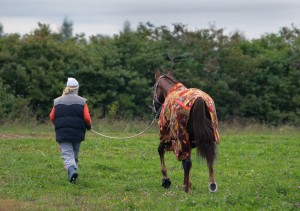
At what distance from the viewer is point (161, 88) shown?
1379 cm

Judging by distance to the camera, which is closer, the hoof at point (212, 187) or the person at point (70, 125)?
the hoof at point (212, 187)

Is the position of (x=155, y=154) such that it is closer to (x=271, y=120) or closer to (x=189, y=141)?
(x=189, y=141)

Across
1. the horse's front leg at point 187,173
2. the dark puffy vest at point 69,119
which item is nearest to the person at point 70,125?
the dark puffy vest at point 69,119

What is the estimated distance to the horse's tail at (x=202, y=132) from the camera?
11711 mm

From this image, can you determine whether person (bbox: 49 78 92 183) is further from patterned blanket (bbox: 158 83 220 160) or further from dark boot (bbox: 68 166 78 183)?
patterned blanket (bbox: 158 83 220 160)

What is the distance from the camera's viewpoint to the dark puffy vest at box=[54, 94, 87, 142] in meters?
12.9

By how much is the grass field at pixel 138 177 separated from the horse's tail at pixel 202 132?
361mm

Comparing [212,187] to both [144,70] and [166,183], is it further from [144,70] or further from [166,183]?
[144,70]

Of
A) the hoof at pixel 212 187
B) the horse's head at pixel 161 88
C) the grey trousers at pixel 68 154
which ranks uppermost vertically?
the horse's head at pixel 161 88

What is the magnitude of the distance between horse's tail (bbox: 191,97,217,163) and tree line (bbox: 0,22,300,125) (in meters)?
15.4

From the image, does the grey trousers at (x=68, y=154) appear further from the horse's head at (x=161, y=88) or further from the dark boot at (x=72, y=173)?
the horse's head at (x=161, y=88)

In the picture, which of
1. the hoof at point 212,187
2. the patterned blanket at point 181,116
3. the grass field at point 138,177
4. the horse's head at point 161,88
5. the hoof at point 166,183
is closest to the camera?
the grass field at point 138,177

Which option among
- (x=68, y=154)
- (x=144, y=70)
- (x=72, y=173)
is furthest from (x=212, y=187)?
(x=144, y=70)

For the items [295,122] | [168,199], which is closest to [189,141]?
[168,199]
